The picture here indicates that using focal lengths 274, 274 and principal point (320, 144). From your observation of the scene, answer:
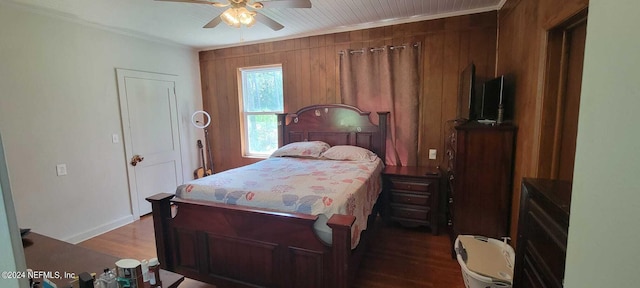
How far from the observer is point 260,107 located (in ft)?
14.4

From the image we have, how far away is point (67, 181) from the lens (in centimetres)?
296

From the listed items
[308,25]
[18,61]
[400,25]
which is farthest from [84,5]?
[400,25]

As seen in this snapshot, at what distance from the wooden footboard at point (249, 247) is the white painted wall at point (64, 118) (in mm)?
1639

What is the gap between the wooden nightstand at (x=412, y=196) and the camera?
2986 mm

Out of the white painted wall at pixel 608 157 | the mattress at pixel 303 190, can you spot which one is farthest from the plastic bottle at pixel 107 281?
the white painted wall at pixel 608 157

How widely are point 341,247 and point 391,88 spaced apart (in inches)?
92.7

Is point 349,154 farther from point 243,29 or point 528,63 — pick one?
point 243,29

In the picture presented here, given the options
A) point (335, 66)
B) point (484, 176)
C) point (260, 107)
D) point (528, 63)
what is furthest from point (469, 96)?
point (260, 107)

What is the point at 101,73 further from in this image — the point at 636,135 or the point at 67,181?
the point at 636,135

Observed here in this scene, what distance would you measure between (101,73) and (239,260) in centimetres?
289

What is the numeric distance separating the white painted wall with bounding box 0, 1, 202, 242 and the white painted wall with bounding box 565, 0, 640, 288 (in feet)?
12.8

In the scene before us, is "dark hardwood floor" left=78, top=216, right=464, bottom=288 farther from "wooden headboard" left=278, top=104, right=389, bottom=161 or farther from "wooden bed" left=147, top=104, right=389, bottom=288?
"wooden headboard" left=278, top=104, right=389, bottom=161

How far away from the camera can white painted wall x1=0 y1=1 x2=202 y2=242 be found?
258 cm

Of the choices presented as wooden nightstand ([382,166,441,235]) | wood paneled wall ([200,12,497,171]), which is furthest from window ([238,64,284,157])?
wooden nightstand ([382,166,441,235])
